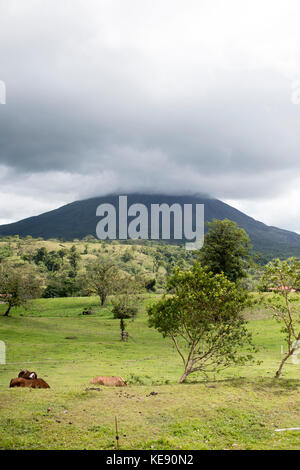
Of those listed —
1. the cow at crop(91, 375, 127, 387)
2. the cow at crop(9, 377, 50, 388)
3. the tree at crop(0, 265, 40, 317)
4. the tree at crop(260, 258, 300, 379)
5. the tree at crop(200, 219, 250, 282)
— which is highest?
the tree at crop(200, 219, 250, 282)

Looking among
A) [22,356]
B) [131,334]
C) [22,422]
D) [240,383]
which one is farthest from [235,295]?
[131,334]

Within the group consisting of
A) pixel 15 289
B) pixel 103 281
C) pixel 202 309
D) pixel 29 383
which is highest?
pixel 202 309

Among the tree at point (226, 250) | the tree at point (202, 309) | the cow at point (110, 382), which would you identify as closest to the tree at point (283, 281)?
the tree at point (202, 309)

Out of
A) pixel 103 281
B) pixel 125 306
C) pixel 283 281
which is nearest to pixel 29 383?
pixel 283 281

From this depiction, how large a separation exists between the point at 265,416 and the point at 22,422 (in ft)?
25.3

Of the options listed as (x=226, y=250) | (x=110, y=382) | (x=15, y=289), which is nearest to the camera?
(x=110, y=382)

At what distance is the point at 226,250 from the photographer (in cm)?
4838

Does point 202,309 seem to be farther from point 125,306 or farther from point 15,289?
point 15,289

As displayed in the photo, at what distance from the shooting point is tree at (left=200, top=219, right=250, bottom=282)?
48.2 m

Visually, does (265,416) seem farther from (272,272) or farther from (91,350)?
(91,350)

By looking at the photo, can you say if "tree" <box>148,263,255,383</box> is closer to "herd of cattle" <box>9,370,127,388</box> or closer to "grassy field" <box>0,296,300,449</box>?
"grassy field" <box>0,296,300,449</box>

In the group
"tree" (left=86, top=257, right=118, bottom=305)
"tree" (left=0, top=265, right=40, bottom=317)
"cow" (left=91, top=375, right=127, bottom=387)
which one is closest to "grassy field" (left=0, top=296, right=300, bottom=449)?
"cow" (left=91, top=375, right=127, bottom=387)

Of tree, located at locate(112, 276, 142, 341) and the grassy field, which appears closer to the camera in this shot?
the grassy field
